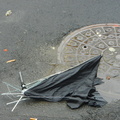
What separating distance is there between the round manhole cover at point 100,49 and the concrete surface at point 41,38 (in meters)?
0.26

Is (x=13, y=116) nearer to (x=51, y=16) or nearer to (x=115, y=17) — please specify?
(x=51, y=16)

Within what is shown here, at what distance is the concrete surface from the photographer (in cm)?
476

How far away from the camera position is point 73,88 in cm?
509

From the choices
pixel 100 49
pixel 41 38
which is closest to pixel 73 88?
pixel 100 49

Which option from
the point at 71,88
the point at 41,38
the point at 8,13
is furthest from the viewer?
the point at 8,13

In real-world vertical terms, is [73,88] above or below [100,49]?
below

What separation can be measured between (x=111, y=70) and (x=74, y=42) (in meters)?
1.42

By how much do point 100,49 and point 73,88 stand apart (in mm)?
1657

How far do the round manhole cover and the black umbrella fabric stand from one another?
1.19 ft

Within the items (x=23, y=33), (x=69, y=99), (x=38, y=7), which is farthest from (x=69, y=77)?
(x=38, y=7)

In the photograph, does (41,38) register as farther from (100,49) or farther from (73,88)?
(73,88)

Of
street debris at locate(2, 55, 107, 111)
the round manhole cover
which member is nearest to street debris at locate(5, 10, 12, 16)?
the round manhole cover

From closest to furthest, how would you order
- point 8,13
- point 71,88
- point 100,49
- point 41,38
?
point 71,88
point 100,49
point 41,38
point 8,13

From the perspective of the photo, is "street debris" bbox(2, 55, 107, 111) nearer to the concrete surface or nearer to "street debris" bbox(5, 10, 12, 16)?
the concrete surface
